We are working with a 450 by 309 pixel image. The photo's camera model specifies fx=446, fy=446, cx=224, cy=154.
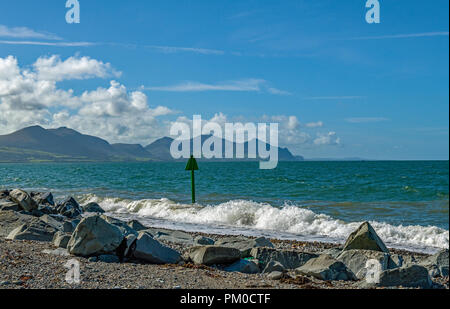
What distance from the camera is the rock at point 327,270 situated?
9211 mm

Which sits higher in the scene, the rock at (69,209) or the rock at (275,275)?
the rock at (275,275)

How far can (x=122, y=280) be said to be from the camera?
312 inches

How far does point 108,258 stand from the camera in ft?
32.6

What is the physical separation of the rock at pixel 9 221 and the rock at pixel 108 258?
5979 mm

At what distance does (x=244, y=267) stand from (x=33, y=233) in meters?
7.30

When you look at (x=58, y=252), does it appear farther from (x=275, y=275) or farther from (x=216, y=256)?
(x=275, y=275)

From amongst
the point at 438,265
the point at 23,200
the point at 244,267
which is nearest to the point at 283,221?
the point at 438,265

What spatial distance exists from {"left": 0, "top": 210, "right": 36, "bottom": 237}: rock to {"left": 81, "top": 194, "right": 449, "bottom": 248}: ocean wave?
875 cm

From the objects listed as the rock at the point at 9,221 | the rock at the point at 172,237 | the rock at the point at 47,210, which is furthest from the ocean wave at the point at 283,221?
the rock at the point at 9,221

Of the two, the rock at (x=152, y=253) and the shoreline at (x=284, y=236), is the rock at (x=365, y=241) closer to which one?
the shoreline at (x=284, y=236)

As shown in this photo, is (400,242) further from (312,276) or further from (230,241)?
(312,276)
